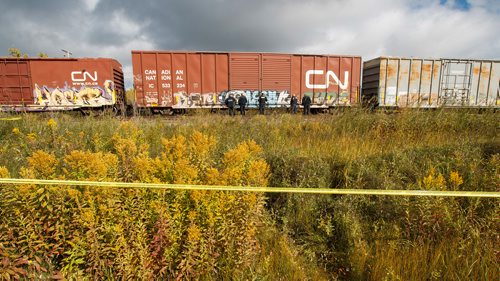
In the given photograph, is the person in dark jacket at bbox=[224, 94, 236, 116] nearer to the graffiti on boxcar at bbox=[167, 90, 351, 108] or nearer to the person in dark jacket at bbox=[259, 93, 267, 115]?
the graffiti on boxcar at bbox=[167, 90, 351, 108]

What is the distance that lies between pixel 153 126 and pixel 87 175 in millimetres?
3992

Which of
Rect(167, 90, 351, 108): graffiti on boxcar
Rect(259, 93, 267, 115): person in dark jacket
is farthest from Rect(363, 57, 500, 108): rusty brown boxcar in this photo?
Rect(259, 93, 267, 115): person in dark jacket

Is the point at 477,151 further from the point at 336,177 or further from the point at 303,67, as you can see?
the point at 303,67

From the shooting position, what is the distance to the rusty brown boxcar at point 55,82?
11.9 meters

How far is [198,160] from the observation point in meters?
2.25

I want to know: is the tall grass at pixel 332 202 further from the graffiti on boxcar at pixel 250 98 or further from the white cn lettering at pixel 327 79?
the white cn lettering at pixel 327 79

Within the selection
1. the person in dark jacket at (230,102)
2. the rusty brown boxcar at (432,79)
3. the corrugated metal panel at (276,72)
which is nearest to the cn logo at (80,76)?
the person in dark jacket at (230,102)

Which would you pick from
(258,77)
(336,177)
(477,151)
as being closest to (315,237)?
(336,177)

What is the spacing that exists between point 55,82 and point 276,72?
1122 centimetres

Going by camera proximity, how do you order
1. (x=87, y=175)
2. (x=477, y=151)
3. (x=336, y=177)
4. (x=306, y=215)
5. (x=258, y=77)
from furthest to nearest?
(x=258, y=77) < (x=477, y=151) < (x=336, y=177) < (x=306, y=215) < (x=87, y=175)

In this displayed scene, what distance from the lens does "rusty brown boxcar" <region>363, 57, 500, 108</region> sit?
1279 cm

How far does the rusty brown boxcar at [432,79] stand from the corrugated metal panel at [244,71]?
5898 millimetres

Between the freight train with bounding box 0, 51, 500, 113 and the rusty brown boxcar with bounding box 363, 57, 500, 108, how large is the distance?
49mm

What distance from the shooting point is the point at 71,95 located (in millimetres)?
12172
